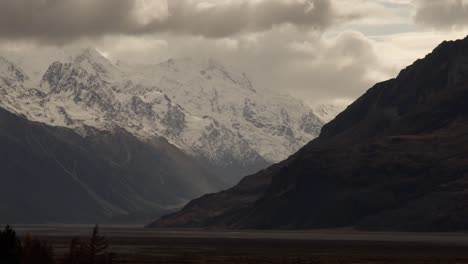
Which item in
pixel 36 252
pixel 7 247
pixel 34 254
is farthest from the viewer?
pixel 34 254

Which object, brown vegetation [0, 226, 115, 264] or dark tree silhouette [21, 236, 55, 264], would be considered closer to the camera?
brown vegetation [0, 226, 115, 264]

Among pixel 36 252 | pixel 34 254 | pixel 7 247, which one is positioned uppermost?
pixel 7 247

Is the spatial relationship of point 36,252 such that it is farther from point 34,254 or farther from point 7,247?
point 7,247

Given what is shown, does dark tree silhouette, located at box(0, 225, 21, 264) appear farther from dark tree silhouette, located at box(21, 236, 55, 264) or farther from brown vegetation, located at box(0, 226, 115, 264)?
dark tree silhouette, located at box(21, 236, 55, 264)

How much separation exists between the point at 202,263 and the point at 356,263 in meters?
26.9

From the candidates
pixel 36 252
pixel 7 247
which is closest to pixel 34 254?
pixel 36 252

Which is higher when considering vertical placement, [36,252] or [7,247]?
[7,247]

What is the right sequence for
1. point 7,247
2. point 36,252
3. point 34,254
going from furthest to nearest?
point 34,254
point 36,252
point 7,247

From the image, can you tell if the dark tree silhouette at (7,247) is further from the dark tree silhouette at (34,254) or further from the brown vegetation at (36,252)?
the dark tree silhouette at (34,254)

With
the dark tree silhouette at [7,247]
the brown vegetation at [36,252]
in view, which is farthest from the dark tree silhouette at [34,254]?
the dark tree silhouette at [7,247]

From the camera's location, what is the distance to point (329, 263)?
19488 centimetres

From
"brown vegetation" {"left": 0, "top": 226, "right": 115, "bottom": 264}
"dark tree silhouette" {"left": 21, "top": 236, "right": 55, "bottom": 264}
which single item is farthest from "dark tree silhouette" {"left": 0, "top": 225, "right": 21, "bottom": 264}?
"dark tree silhouette" {"left": 21, "top": 236, "right": 55, "bottom": 264}

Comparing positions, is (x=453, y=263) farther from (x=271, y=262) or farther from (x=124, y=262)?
(x=124, y=262)

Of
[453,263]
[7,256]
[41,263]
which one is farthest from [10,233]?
[453,263]
